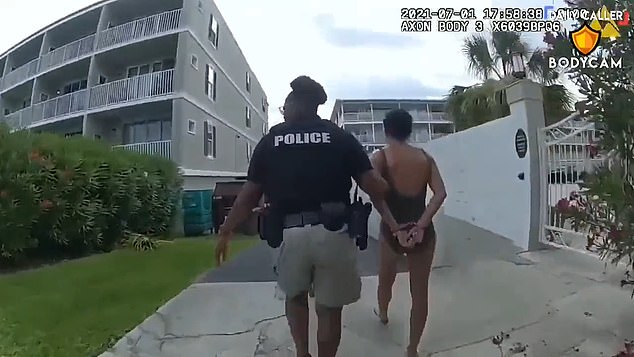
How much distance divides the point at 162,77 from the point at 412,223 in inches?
634

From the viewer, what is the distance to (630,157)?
191 centimetres

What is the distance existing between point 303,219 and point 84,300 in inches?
143

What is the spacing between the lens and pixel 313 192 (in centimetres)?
252

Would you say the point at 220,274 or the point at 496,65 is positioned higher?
the point at 496,65

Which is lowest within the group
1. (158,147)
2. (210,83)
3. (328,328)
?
(328,328)

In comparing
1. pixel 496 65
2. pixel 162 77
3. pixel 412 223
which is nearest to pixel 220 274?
pixel 412 223

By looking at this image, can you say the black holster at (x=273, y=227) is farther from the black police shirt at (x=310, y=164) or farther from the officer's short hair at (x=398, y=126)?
the officer's short hair at (x=398, y=126)

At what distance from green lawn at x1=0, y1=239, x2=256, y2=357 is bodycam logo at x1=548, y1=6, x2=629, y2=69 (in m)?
3.44

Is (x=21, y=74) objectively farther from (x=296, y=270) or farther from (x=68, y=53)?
(x=296, y=270)

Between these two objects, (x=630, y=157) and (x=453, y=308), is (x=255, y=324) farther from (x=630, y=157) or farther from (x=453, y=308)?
(x=630, y=157)

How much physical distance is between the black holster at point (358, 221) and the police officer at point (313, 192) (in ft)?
0.13

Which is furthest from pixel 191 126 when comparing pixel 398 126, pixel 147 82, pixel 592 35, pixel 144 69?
pixel 592 35

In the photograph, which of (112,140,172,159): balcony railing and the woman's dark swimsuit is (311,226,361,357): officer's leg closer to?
the woman's dark swimsuit

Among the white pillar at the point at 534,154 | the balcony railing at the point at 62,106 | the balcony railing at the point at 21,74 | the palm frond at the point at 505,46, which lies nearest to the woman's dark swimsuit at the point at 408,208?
the white pillar at the point at 534,154
